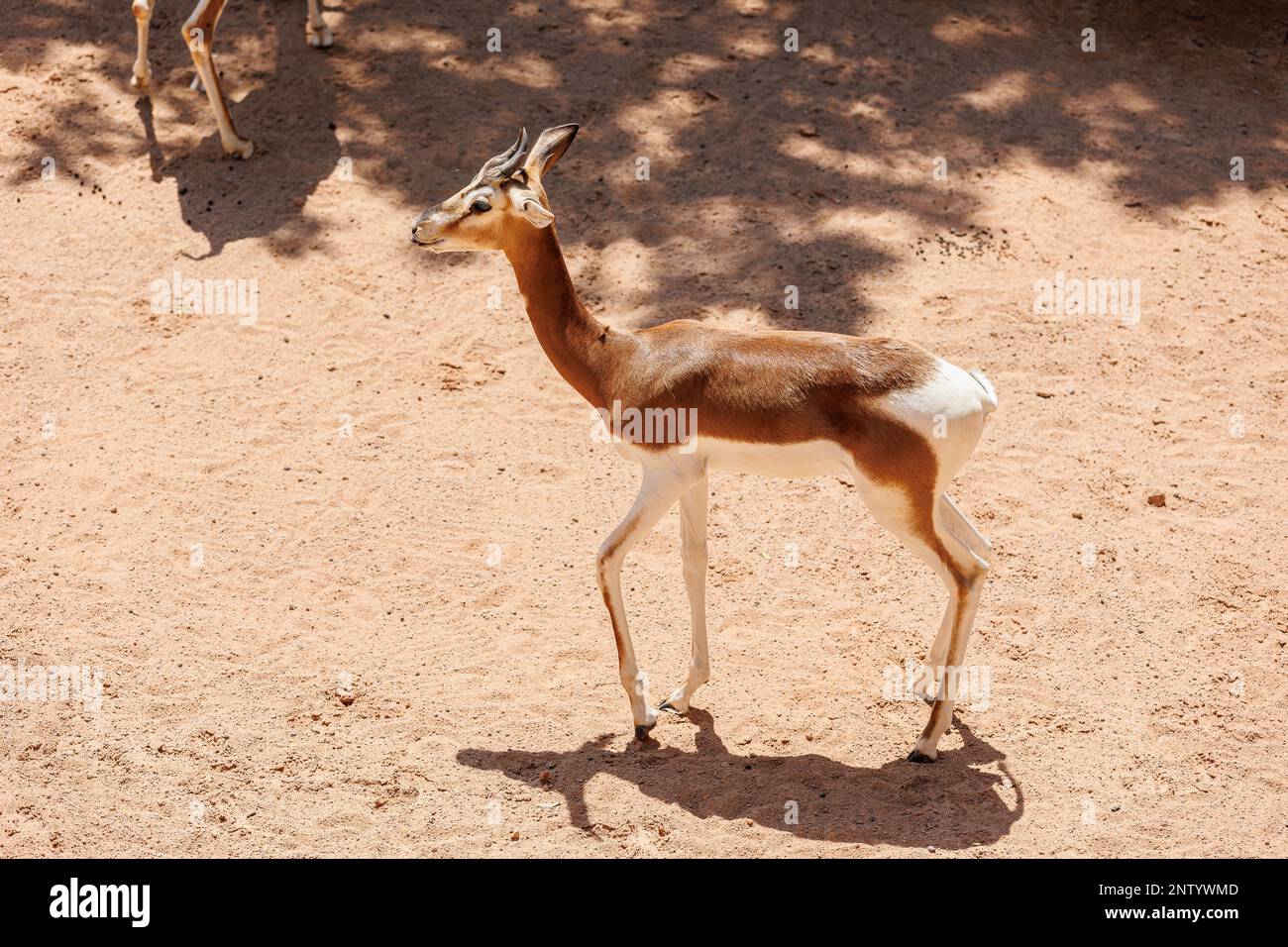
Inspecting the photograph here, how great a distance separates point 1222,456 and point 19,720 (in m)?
6.40

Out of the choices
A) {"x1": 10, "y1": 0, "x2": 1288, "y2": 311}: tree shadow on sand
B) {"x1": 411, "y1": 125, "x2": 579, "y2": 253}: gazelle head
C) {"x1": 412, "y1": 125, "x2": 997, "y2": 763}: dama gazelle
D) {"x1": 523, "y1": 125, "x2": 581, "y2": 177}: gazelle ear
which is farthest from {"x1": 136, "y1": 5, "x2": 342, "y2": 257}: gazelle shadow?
{"x1": 412, "y1": 125, "x2": 997, "y2": 763}: dama gazelle

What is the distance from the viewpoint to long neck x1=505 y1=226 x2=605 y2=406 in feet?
19.0

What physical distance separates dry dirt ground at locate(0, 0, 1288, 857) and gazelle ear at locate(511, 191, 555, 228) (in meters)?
2.16

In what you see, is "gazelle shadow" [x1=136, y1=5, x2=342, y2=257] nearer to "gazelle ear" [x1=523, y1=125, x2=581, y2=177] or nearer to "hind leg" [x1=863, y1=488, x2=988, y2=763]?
"gazelle ear" [x1=523, y1=125, x2=581, y2=177]

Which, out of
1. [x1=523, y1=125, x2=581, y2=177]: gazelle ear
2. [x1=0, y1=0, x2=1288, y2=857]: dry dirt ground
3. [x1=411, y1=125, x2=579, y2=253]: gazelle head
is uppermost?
[x1=523, y1=125, x2=581, y2=177]: gazelle ear

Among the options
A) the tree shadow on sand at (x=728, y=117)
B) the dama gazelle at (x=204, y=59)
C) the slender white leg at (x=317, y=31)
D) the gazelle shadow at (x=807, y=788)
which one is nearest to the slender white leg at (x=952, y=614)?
the gazelle shadow at (x=807, y=788)

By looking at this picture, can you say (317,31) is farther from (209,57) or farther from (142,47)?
(209,57)

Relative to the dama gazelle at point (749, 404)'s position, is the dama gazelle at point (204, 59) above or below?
below

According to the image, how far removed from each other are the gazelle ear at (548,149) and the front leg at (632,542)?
137 centimetres

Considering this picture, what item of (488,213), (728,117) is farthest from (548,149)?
(728,117)

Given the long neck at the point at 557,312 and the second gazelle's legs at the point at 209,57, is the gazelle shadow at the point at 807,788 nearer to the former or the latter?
the long neck at the point at 557,312

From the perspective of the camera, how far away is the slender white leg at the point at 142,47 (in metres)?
10.6

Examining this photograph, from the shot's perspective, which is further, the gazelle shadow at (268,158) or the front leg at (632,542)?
the gazelle shadow at (268,158)

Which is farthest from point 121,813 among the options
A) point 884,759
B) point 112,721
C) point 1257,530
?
point 1257,530
